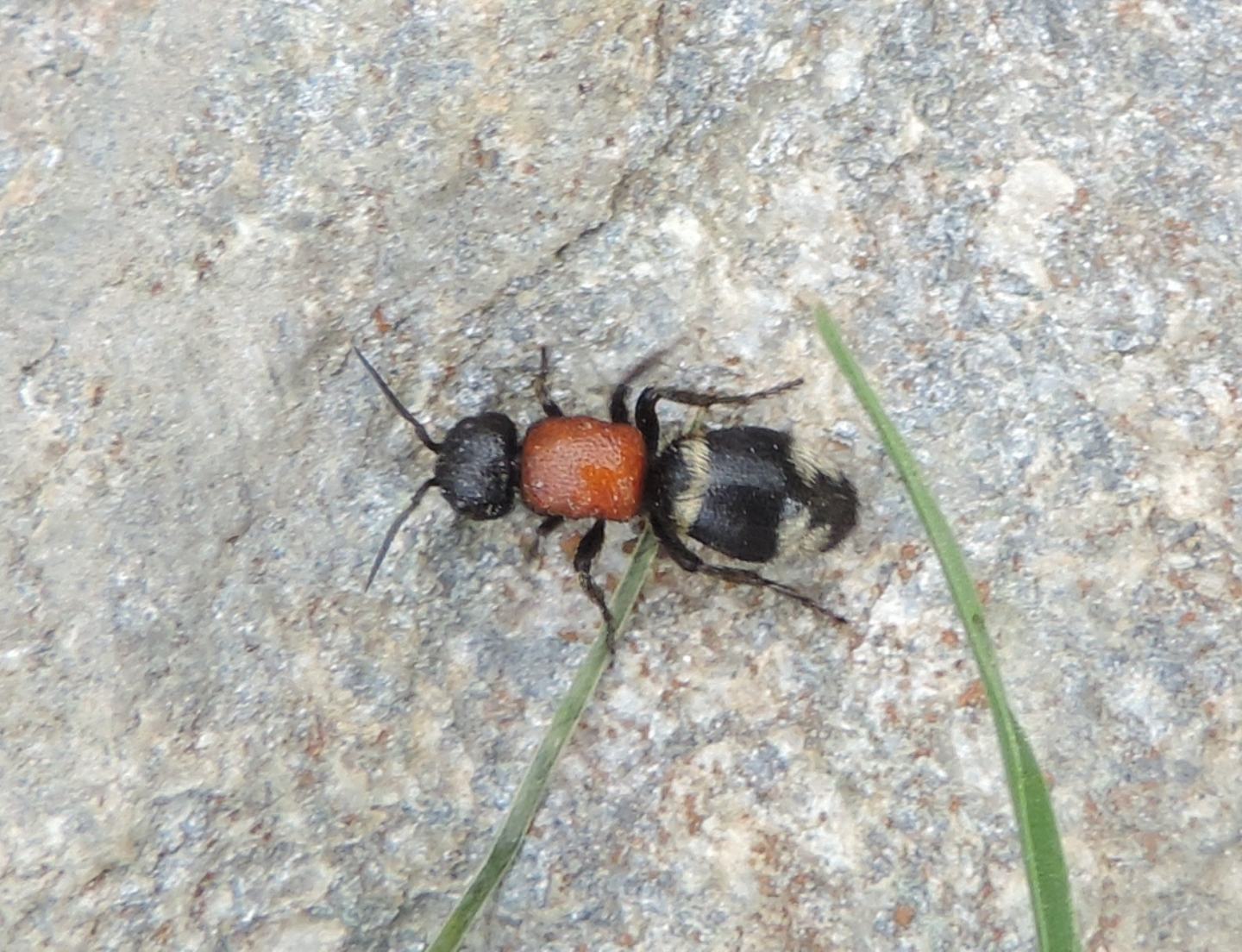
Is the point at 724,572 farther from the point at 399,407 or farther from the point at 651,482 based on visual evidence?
the point at 399,407

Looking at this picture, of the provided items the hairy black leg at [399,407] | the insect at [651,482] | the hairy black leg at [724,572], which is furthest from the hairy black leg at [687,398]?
the hairy black leg at [399,407]

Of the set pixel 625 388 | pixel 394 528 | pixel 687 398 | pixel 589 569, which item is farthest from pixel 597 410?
pixel 394 528

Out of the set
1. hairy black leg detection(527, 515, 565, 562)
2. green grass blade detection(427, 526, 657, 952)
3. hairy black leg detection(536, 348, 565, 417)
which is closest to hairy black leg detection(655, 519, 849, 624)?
green grass blade detection(427, 526, 657, 952)

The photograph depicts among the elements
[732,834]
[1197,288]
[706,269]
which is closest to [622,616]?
[732,834]

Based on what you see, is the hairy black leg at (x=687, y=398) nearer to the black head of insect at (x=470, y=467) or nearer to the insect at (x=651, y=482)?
the insect at (x=651, y=482)

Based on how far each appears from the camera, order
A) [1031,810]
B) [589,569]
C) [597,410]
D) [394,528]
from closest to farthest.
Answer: [1031,810], [394,528], [589,569], [597,410]

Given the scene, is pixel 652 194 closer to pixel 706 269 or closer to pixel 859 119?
pixel 706 269

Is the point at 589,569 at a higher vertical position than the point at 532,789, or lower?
higher
